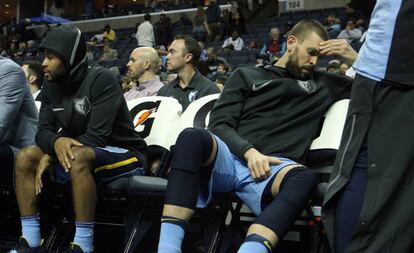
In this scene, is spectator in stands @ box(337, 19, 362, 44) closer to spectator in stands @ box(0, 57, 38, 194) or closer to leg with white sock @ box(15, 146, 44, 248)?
spectator in stands @ box(0, 57, 38, 194)

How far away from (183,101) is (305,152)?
1.84 metres

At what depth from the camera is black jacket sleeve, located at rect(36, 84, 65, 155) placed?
9.34ft

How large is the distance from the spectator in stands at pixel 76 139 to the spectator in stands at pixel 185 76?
4.13 ft

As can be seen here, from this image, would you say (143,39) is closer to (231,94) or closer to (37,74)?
(37,74)

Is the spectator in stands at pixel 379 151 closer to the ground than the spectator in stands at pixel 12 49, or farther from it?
farther from it

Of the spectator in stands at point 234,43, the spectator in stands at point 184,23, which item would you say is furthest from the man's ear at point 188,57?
the spectator in stands at point 184,23

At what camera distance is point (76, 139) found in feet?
9.67

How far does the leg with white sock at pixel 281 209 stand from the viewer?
195 cm

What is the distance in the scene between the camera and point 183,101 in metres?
4.27

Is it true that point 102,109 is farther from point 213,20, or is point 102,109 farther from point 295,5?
point 295,5

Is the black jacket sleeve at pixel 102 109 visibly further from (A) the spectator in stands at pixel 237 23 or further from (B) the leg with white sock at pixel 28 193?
(A) the spectator in stands at pixel 237 23

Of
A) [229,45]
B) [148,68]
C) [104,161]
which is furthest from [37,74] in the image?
[229,45]

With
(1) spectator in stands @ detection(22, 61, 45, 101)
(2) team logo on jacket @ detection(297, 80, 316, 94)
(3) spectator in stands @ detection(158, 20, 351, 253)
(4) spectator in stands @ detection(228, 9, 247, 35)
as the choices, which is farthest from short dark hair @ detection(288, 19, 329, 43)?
(4) spectator in stands @ detection(228, 9, 247, 35)

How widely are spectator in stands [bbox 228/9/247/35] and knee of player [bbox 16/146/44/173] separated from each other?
10818mm
